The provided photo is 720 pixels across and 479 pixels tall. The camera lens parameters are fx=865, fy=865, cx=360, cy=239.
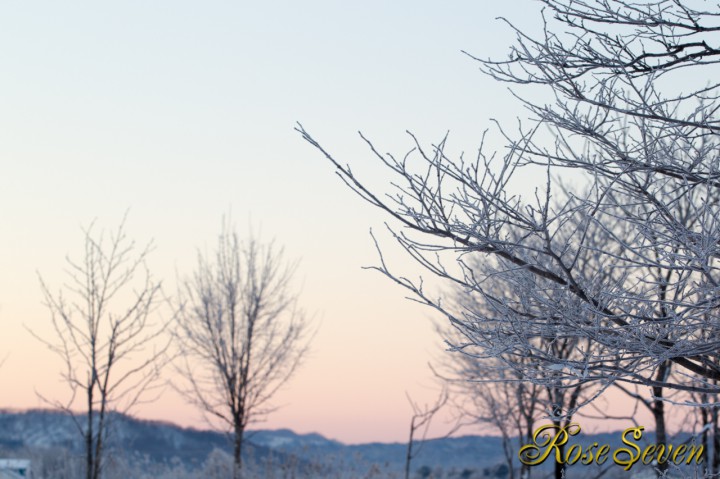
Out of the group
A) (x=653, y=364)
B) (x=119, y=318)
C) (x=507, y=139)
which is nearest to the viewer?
(x=653, y=364)

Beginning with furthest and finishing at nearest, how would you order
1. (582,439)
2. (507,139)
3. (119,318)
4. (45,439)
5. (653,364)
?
(45,439)
(582,439)
(119,318)
(507,139)
(653,364)

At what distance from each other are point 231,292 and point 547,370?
13370mm

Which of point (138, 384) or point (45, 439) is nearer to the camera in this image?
point (138, 384)

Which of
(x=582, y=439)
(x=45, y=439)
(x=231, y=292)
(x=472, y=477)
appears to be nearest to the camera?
(x=582, y=439)

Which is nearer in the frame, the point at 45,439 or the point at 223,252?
the point at 223,252

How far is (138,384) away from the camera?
12.4 meters

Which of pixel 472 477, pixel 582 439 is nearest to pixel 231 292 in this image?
pixel 582 439

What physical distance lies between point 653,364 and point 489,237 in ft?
3.42

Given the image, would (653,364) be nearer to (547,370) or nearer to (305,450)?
(547,370)

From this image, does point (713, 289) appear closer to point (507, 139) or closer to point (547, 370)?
point (547, 370)

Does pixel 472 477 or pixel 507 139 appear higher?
pixel 507 139

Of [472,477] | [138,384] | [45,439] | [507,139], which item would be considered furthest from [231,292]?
[45,439]

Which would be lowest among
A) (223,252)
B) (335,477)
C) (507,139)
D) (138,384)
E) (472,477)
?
(472,477)

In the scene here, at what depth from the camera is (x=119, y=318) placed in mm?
11930
